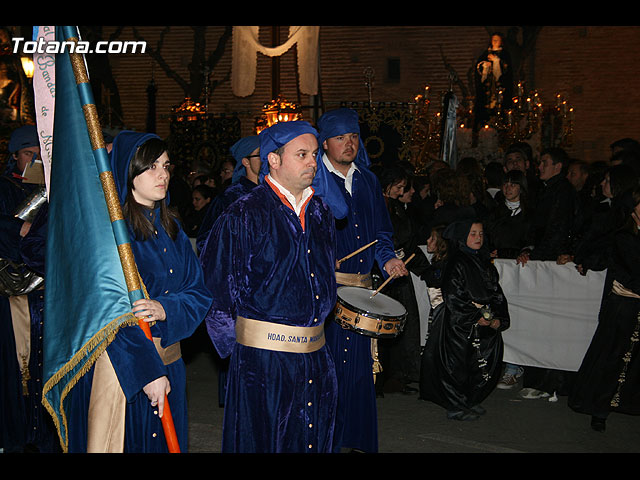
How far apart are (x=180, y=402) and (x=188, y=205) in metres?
7.80

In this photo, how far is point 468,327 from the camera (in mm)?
6867

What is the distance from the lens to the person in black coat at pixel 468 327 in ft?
22.4

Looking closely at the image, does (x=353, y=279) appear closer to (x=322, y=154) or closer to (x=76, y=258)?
(x=322, y=154)

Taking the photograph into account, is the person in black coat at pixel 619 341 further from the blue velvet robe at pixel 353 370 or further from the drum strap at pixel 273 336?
the drum strap at pixel 273 336

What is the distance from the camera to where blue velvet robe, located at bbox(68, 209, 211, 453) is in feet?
10.1

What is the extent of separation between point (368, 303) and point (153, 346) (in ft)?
6.38

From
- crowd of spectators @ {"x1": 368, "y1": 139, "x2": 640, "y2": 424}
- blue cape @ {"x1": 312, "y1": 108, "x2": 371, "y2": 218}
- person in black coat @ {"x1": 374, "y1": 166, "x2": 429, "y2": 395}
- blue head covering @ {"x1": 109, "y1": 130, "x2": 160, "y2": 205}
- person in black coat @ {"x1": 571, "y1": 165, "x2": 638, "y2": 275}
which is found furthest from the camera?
person in black coat @ {"x1": 374, "y1": 166, "x2": 429, "y2": 395}

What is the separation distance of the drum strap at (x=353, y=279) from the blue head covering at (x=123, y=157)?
224 cm

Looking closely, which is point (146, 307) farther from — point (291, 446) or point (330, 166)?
point (330, 166)

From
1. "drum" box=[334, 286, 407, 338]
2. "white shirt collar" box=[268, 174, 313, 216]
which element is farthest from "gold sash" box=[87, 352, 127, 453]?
"drum" box=[334, 286, 407, 338]

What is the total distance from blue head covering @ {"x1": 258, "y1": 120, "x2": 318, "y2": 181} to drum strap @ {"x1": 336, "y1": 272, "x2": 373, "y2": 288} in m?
1.60

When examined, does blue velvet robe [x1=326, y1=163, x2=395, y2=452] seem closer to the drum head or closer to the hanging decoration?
the drum head

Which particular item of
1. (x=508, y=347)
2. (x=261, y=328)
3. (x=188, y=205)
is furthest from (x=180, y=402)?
(x=188, y=205)

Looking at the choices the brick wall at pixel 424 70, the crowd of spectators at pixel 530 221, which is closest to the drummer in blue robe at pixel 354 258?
the crowd of spectators at pixel 530 221
